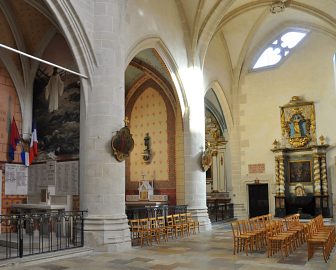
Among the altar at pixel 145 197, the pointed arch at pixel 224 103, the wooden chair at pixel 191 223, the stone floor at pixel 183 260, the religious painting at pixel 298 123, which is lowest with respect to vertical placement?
the stone floor at pixel 183 260

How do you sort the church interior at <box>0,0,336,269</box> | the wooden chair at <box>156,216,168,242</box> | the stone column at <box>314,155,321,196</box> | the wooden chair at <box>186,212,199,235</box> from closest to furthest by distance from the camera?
the church interior at <box>0,0,336,269</box>
the wooden chair at <box>156,216,168,242</box>
the wooden chair at <box>186,212,199,235</box>
the stone column at <box>314,155,321,196</box>

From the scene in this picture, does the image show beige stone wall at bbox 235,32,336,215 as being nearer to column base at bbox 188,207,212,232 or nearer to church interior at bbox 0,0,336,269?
church interior at bbox 0,0,336,269

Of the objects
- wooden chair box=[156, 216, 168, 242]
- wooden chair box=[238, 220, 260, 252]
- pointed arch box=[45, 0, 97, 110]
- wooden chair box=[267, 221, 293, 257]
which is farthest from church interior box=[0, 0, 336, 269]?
wooden chair box=[267, 221, 293, 257]

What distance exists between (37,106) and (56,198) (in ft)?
9.63

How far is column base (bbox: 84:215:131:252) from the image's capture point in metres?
8.33

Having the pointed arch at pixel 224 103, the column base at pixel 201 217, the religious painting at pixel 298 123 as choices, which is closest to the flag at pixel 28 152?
the column base at pixel 201 217

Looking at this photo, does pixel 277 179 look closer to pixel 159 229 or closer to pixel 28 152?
pixel 159 229

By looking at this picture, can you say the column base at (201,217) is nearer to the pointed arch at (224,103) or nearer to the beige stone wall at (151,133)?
the beige stone wall at (151,133)

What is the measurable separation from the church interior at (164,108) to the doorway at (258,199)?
60mm

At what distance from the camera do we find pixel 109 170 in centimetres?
871

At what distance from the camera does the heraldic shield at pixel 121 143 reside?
8.71 meters

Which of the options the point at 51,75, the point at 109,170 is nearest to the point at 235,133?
the point at 51,75

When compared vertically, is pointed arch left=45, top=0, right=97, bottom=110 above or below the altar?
above

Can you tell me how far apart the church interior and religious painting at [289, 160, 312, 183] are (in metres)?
0.04
